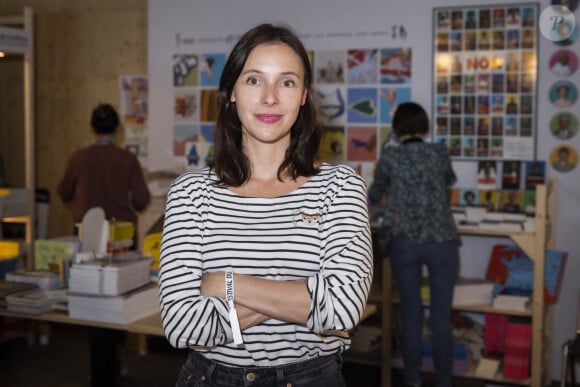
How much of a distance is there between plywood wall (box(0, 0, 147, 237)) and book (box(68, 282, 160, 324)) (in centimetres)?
286

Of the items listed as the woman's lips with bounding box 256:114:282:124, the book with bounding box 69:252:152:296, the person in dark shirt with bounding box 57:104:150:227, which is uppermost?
the woman's lips with bounding box 256:114:282:124

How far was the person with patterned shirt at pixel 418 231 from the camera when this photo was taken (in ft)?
12.9

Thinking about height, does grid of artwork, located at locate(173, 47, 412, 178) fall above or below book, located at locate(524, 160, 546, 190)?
above

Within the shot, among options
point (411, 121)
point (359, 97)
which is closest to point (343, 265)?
point (411, 121)

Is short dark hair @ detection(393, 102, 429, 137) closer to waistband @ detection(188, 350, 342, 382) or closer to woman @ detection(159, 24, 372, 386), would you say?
woman @ detection(159, 24, 372, 386)

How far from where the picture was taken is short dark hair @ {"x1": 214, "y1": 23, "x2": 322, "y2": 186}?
1678mm

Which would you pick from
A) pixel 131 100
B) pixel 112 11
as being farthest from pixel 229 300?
pixel 112 11

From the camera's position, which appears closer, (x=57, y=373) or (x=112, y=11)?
→ (x=57, y=373)

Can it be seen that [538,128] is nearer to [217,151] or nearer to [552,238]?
[552,238]

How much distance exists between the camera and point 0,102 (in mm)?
6262

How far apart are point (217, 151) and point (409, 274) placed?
8.05ft

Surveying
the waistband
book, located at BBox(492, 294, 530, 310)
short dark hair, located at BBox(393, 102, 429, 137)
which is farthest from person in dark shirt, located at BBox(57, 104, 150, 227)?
the waistband

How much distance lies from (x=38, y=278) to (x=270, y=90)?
2.14 m

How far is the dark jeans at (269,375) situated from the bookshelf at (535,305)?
2592mm
